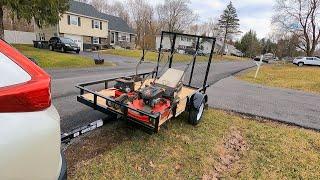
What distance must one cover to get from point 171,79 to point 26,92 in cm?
428

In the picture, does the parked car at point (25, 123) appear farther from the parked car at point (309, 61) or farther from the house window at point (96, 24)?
the parked car at point (309, 61)

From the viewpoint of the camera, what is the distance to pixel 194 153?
4.74 metres

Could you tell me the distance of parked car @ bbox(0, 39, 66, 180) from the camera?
163cm

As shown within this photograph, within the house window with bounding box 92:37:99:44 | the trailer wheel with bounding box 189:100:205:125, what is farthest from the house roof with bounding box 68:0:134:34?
the trailer wheel with bounding box 189:100:205:125

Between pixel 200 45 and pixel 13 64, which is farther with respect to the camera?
pixel 200 45

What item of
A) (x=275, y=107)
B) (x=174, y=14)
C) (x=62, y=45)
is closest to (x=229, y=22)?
(x=174, y=14)

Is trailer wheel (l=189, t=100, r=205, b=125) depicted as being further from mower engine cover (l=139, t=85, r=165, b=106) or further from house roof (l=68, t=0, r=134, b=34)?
house roof (l=68, t=0, r=134, b=34)

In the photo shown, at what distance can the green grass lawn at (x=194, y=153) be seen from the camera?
398 centimetres

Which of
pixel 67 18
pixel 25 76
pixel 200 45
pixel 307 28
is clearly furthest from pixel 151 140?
pixel 307 28

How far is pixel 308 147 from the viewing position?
5.55 m

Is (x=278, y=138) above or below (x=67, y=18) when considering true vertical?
below

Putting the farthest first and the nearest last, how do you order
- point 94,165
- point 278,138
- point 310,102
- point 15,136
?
point 310,102 < point 278,138 < point 94,165 < point 15,136

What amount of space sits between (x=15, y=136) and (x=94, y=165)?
2383mm

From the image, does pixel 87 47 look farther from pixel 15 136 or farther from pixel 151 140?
pixel 15 136
